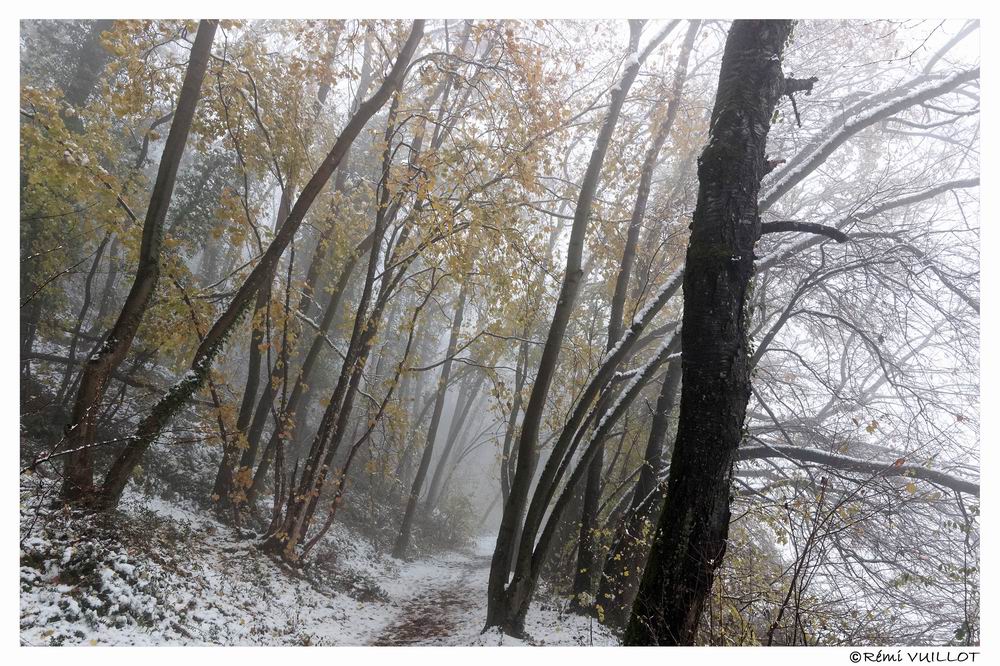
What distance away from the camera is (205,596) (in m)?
4.98

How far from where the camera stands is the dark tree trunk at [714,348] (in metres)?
2.55

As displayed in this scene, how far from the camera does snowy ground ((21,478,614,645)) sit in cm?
376

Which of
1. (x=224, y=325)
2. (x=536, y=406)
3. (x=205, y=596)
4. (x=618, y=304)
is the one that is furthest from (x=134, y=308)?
(x=618, y=304)

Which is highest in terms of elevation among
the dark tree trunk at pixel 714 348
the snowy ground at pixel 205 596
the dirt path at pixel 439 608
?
the dark tree trunk at pixel 714 348

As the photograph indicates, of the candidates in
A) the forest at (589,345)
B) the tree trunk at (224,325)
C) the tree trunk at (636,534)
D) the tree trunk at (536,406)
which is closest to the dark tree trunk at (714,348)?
the forest at (589,345)

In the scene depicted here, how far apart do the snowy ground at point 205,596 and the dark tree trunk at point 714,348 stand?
11.3ft

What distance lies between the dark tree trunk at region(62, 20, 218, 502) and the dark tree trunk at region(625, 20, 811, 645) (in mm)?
4769

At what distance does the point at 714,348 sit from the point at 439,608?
6.98 m

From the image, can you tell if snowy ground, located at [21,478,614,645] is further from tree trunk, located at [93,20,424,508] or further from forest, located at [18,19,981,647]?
tree trunk, located at [93,20,424,508]

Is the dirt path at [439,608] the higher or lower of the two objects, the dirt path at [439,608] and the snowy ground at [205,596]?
the lower

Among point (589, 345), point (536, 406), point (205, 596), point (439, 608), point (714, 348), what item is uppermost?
point (589, 345)

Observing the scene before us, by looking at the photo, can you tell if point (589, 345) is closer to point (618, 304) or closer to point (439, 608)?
point (618, 304)

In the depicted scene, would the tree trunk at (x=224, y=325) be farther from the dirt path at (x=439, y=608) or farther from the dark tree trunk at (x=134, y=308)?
the dirt path at (x=439, y=608)
